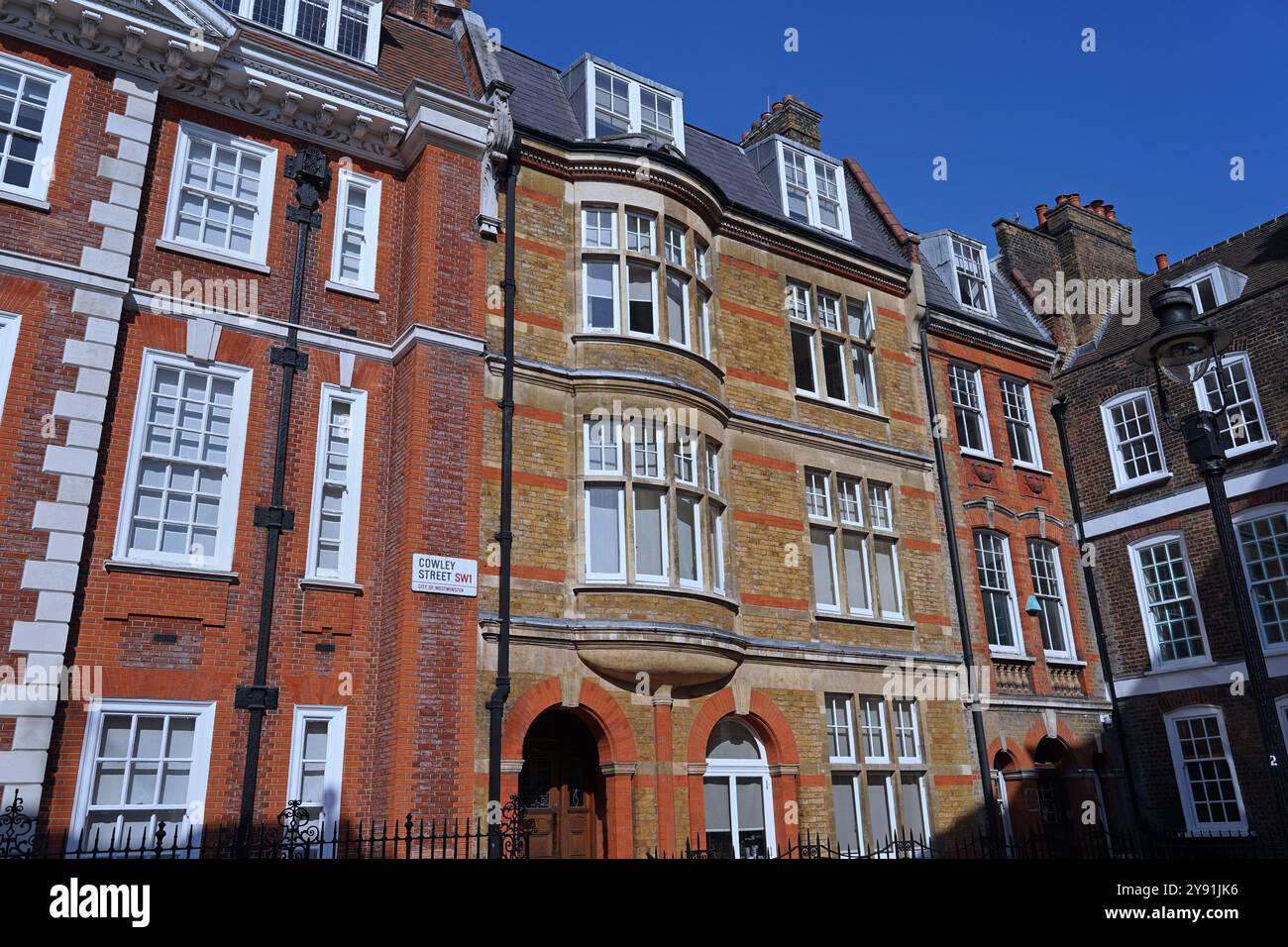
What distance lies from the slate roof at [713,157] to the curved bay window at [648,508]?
4.97 m

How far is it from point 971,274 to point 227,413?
16929mm

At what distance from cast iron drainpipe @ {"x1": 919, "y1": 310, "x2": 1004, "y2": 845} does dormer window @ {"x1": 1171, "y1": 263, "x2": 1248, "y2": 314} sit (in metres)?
5.67

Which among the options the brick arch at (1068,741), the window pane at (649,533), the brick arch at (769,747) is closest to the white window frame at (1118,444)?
the brick arch at (1068,741)

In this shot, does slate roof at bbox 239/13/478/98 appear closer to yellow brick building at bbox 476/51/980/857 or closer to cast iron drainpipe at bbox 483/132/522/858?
yellow brick building at bbox 476/51/980/857

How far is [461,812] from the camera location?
11555 millimetres

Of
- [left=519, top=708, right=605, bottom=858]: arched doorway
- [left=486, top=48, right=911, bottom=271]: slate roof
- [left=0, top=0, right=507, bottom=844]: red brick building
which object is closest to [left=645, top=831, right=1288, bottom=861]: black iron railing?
[left=519, top=708, right=605, bottom=858]: arched doorway

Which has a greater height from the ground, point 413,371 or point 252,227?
point 252,227

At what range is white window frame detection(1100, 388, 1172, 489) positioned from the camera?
786 inches

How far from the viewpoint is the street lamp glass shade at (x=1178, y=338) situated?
9.77 meters

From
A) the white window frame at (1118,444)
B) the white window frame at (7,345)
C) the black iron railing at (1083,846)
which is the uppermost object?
the white window frame at (1118,444)

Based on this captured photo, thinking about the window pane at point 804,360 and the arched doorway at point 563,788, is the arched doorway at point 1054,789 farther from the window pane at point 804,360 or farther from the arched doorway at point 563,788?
the arched doorway at point 563,788

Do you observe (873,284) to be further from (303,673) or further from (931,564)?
(303,673)
